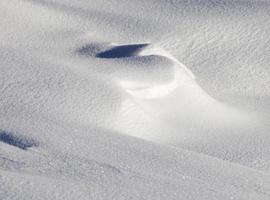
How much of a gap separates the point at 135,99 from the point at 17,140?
314 millimetres

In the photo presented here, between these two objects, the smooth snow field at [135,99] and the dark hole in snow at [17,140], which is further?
the dark hole in snow at [17,140]

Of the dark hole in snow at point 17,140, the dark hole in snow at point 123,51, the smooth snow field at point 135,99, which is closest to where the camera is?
the smooth snow field at point 135,99

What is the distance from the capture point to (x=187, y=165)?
1.32 meters

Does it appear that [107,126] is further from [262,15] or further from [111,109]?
[262,15]

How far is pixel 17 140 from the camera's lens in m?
1.33

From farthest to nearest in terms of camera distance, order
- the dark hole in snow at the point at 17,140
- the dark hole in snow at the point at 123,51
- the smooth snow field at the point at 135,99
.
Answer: the dark hole in snow at the point at 123,51
the dark hole in snow at the point at 17,140
the smooth snow field at the point at 135,99

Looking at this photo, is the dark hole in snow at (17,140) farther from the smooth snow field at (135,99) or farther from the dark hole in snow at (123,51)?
the dark hole in snow at (123,51)

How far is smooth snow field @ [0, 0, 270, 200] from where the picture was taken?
120cm

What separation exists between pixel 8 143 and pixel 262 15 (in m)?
0.83

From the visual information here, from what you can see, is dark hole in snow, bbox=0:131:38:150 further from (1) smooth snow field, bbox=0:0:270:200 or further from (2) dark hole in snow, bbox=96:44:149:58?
(2) dark hole in snow, bbox=96:44:149:58

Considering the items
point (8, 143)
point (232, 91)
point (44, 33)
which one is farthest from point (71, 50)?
point (8, 143)

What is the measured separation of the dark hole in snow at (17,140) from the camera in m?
1.31

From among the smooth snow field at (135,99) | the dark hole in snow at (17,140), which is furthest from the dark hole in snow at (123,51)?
the dark hole in snow at (17,140)

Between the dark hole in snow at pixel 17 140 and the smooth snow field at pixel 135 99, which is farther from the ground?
the smooth snow field at pixel 135 99
